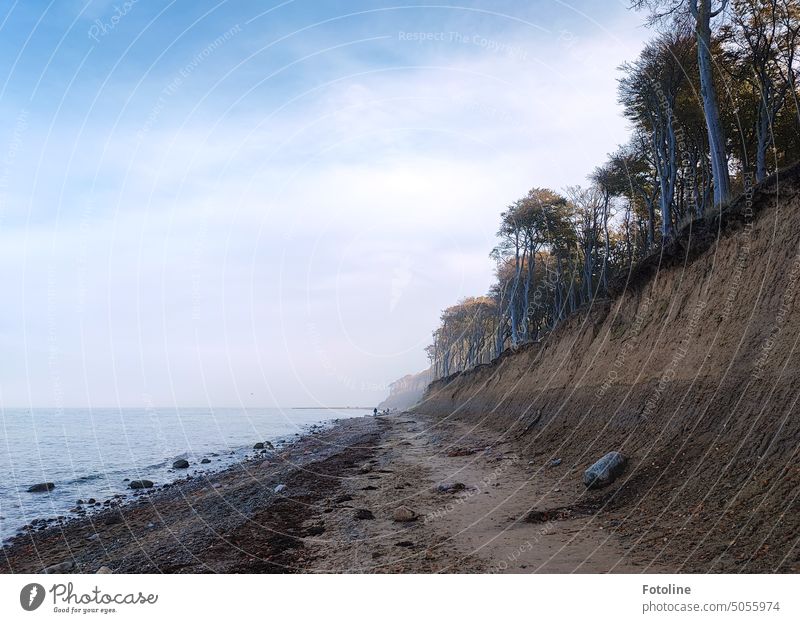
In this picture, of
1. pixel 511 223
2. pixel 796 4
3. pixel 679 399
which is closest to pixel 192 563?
pixel 679 399

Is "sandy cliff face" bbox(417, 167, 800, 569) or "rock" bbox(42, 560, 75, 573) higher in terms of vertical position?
"sandy cliff face" bbox(417, 167, 800, 569)

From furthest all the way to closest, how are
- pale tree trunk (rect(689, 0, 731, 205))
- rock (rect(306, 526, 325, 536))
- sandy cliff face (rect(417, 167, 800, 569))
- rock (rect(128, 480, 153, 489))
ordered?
rock (rect(128, 480, 153, 489))
pale tree trunk (rect(689, 0, 731, 205))
rock (rect(306, 526, 325, 536))
sandy cliff face (rect(417, 167, 800, 569))

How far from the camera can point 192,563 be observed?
28.1 ft

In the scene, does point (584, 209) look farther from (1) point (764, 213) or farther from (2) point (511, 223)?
(1) point (764, 213)

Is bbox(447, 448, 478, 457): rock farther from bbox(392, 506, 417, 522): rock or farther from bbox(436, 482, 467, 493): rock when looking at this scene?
bbox(392, 506, 417, 522): rock

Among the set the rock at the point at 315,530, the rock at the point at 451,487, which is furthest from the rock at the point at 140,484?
the rock at the point at 451,487

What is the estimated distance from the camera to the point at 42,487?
20891 mm

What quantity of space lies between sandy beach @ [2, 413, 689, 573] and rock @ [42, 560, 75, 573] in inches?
3.5

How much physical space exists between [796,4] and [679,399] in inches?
873

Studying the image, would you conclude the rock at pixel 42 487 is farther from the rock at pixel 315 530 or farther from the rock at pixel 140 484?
the rock at pixel 315 530

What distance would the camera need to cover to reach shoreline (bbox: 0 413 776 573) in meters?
7.18

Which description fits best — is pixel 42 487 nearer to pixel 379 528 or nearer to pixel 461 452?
pixel 461 452

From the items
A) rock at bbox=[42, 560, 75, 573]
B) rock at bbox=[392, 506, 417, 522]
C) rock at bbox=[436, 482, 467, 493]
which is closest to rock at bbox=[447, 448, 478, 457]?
rock at bbox=[436, 482, 467, 493]

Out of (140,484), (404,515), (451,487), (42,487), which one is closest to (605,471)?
(451,487)
